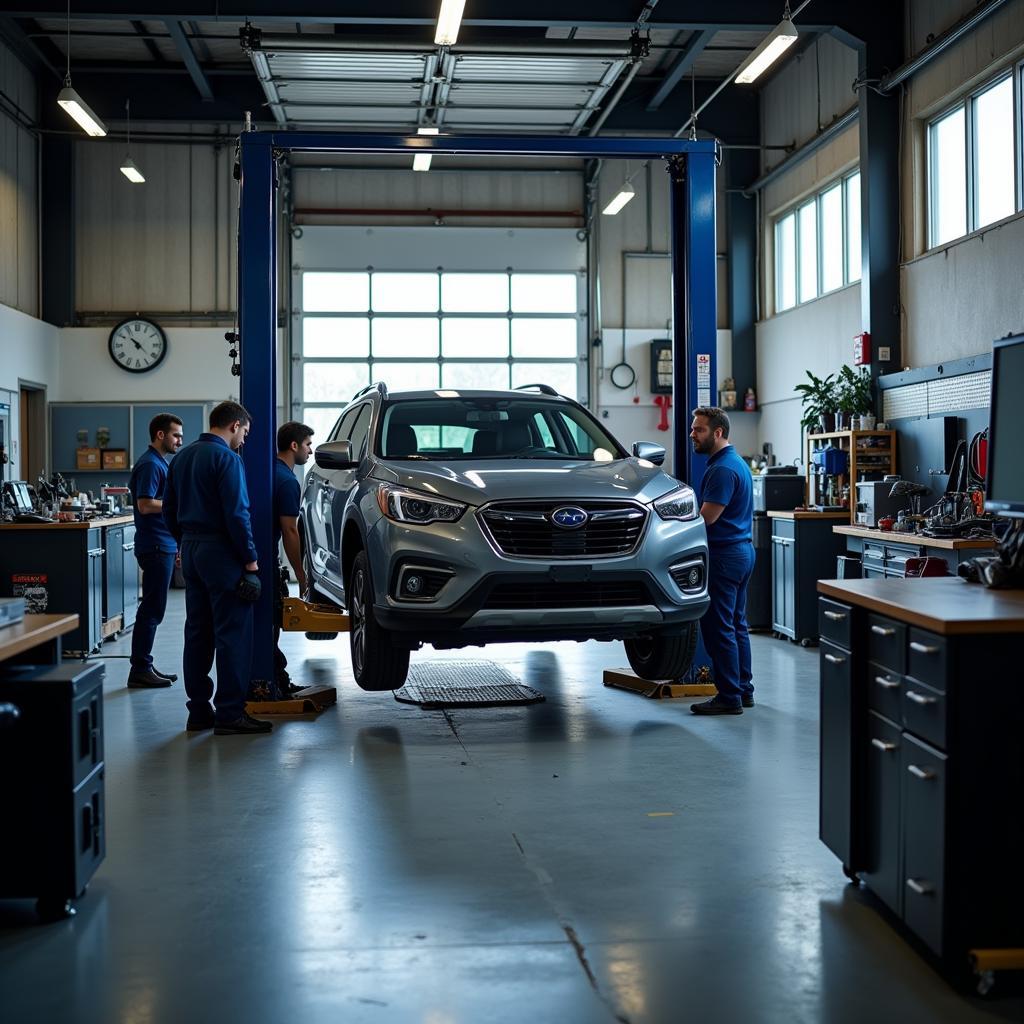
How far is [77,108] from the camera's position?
11594 mm

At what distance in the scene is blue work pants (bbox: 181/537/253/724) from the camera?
19.3 feet

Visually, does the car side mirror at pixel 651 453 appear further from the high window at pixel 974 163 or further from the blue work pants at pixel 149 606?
the high window at pixel 974 163

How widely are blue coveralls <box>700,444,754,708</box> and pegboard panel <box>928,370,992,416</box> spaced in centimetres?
396

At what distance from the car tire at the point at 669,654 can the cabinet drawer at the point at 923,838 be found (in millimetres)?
2935

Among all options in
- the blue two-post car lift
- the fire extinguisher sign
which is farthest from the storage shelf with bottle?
the blue two-post car lift

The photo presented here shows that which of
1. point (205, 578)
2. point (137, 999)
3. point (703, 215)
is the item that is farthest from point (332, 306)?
point (137, 999)

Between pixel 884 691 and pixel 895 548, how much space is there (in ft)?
17.0

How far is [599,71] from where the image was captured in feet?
43.5

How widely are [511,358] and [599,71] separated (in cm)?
500

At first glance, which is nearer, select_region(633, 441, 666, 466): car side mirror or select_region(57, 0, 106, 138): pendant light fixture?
select_region(633, 441, 666, 466): car side mirror

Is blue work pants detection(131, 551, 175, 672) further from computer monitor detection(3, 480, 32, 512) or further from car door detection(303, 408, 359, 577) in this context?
computer monitor detection(3, 480, 32, 512)

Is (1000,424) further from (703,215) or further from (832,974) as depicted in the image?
(703,215)

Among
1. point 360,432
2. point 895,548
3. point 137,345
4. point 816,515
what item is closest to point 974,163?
point 816,515

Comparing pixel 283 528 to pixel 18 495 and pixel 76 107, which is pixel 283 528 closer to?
pixel 18 495
